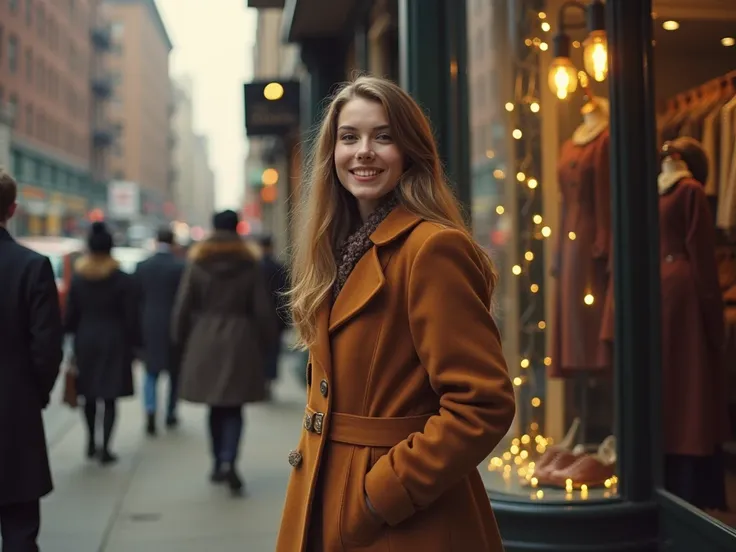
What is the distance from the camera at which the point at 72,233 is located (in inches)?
2128

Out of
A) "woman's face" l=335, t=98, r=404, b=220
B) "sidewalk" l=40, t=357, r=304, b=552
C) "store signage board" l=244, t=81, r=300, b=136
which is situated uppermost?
"store signage board" l=244, t=81, r=300, b=136

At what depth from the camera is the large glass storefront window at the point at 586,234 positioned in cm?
434

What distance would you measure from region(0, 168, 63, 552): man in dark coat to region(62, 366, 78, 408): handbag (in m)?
3.82

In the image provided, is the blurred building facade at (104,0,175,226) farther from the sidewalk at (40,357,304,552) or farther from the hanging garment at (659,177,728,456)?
the hanging garment at (659,177,728,456)

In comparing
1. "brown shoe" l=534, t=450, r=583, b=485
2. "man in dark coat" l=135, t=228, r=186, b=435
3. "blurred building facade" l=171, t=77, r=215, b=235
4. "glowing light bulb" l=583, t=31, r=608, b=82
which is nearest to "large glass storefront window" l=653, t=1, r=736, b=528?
"glowing light bulb" l=583, t=31, r=608, b=82

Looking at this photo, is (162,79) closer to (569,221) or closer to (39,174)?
(39,174)

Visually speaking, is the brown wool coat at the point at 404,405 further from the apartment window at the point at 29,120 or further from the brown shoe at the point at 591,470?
the apartment window at the point at 29,120

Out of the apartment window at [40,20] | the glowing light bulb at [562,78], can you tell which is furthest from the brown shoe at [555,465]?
the apartment window at [40,20]

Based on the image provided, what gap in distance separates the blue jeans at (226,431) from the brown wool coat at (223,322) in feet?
0.62

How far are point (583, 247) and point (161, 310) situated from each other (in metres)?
5.69

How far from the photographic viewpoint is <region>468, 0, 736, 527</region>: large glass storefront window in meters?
4.34

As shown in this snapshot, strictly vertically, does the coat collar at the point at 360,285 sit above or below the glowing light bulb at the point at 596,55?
below

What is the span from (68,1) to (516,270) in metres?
56.1

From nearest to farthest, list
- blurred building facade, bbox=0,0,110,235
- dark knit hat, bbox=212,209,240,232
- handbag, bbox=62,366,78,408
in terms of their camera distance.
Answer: dark knit hat, bbox=212,209,240,232
handbag, bbox=62,366,78,408
blurred building facade, bbox=0,0,110,235
